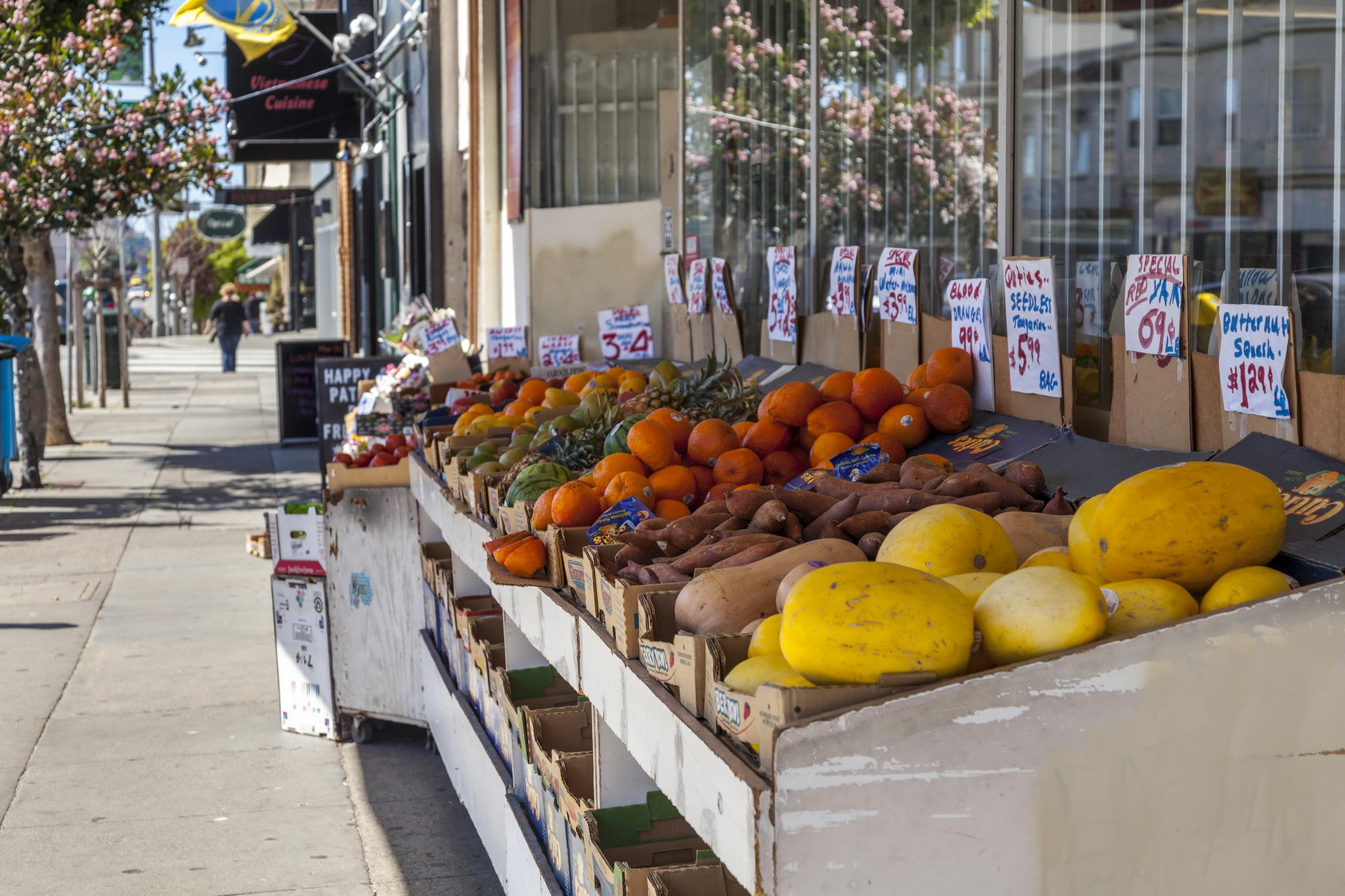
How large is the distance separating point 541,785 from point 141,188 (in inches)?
445

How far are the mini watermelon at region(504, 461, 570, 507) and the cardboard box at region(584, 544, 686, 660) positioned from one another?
0.88 m

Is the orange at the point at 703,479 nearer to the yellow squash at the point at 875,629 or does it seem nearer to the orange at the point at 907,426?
the orange at the point at 907,426

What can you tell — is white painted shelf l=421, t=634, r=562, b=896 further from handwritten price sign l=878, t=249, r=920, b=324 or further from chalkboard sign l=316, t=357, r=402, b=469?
chalkboard sign l=316, t=357, r=402, b=469

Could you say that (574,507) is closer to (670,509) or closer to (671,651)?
(670,509)

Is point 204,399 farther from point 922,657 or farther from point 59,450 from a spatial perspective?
point 922,657

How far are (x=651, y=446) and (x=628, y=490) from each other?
287 mm

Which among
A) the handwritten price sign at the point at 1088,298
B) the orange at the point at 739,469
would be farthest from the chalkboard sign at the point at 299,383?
the handwritten price sign at the point at 1088,298

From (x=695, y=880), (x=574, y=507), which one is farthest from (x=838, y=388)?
(x=695, y=880)

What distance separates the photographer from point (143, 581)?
8398 millimetres

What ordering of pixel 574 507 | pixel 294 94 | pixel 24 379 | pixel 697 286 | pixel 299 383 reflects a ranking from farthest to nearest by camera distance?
pixel 294 94 → pixel 299 383 → pixel 24 379 → pixel 697 286 → pixel 574 507

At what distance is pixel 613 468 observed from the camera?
356 cm

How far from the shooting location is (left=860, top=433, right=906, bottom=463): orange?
3.61 m

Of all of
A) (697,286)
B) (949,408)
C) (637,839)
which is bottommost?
(637,839)

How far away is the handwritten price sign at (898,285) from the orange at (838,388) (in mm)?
443
